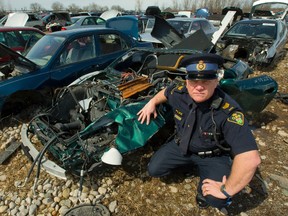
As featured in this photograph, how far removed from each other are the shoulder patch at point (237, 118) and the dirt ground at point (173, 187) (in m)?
1.02

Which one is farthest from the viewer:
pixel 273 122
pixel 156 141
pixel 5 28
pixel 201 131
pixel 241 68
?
pixel 5 28

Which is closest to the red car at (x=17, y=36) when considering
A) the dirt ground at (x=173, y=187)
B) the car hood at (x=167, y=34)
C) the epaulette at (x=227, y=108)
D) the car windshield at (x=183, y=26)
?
the car hood at (x=167, y=34)

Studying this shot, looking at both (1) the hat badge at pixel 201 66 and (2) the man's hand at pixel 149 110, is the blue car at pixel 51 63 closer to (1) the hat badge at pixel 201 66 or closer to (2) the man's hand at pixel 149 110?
(2) the man's hand at pixel 149 110

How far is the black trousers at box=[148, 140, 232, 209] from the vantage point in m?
2.42

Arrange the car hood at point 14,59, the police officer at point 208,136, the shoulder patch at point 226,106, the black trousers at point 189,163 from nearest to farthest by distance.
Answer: the police officer at point 208,136
the shoulder patch at point 226,106
the black trousers at point 189,163
the car hood at point 14,59

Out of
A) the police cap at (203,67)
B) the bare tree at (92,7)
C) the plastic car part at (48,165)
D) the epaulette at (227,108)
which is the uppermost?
the police cap at (203,67)

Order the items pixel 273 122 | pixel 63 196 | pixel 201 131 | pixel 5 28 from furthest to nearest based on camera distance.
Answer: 1. pixel 5 28
2. pixel 273 122
3. pixel 63 196
4. pixel 201 131

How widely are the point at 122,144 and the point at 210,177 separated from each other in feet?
3.03

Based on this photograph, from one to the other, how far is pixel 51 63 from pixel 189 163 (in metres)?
2.90

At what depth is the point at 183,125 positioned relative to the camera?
2539 mm

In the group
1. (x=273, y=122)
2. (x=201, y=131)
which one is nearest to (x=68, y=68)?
(x=201, y=131)

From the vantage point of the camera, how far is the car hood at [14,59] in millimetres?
3821

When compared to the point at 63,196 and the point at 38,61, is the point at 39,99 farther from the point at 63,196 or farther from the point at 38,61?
the point at 63,196

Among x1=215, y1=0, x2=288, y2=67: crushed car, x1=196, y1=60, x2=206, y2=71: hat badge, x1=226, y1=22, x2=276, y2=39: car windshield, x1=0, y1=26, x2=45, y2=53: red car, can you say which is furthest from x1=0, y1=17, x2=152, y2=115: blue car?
x1=226, y1=22, x2=276, y2=39: car windshield
